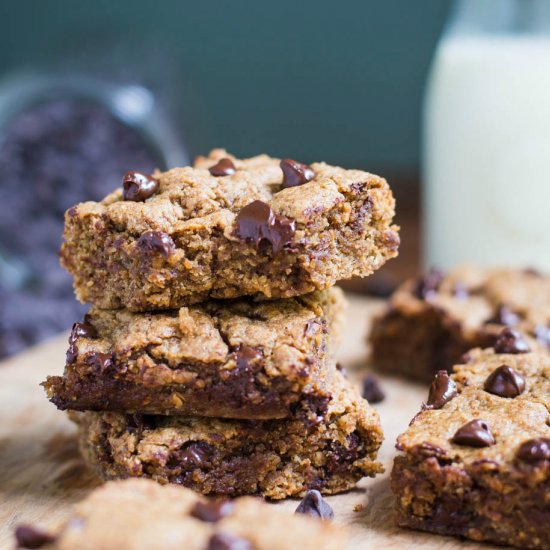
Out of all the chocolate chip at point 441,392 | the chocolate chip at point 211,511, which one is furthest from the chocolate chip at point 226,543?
the chocolate chip at point 441,392

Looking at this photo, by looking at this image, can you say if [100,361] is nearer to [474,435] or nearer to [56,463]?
[56,463]

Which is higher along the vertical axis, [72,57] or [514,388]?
[72,57]

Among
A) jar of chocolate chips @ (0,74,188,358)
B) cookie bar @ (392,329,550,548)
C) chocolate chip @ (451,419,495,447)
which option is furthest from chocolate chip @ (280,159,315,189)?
jar of chocolate chips @ (0,74,188,358)

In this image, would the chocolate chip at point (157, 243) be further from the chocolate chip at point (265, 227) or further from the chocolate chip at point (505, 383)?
the chocolate chip at point (505, 383)

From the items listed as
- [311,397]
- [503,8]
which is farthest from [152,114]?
[311,397]

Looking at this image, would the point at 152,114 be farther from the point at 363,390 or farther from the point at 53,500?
the point at 53,500

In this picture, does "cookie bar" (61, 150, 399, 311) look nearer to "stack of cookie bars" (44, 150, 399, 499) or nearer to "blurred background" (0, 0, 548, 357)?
"stack of cookie bars" (44, 150, 399, 499)
